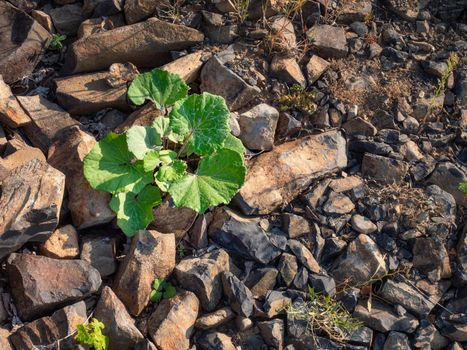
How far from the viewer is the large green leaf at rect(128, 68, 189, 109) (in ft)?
13.6

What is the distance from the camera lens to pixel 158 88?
414 centimetres

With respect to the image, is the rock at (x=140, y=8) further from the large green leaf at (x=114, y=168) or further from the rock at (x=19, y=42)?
the large green leaf at (x=114, y=168)

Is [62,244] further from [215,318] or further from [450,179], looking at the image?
[450,179]

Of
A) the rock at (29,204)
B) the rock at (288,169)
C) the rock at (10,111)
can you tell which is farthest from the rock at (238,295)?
the rock at (10,111)

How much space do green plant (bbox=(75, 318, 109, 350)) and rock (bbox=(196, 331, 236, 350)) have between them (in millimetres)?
585

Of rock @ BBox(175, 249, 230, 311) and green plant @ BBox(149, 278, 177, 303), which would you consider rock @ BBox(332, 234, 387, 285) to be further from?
green plant @ BBox(149, 278, 177, 303)

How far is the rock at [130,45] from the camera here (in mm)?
4426

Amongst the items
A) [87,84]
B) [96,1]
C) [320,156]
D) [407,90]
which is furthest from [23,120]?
[407,90]

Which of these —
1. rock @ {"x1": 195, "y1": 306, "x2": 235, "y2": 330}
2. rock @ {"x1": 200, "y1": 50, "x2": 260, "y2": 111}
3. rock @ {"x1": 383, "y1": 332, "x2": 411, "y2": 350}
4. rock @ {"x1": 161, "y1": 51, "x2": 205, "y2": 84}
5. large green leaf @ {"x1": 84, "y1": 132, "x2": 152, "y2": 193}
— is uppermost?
rock @ {"x1": 161, "y1": 51, "x2": 205, "y2": 84}

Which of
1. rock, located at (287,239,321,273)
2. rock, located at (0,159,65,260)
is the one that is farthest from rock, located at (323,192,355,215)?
rock, located at (0,159,65,260)

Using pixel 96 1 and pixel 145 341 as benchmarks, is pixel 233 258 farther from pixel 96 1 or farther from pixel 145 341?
pixel 96 1

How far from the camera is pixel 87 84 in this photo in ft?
14.3

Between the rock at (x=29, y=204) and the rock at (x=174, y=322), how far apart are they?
0.87 metres

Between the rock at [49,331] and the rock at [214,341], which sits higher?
the rock at [49,331]
